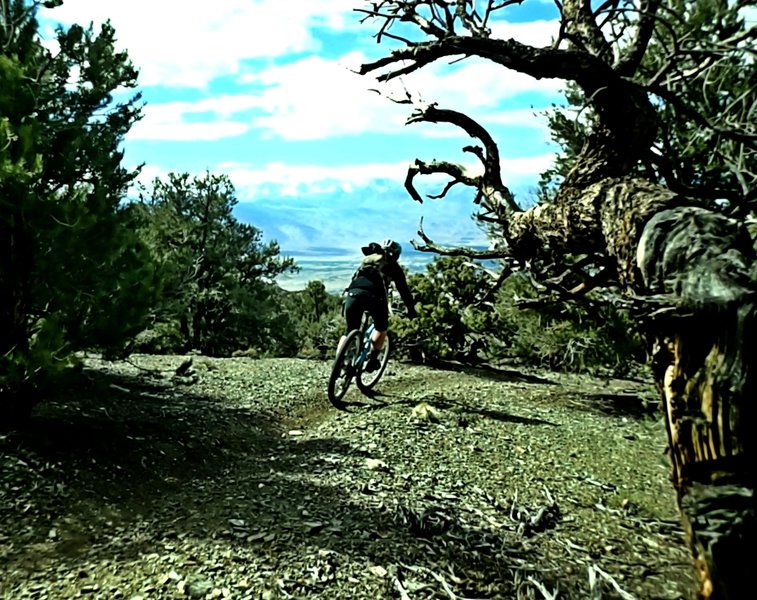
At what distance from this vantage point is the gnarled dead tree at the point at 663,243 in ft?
7.67

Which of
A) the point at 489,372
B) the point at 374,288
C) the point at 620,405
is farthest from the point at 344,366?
the point at 489,372

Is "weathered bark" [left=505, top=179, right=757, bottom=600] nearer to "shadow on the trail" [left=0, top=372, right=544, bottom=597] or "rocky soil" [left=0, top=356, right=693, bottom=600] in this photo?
"rocky soil" [left=0, top=356, right=693, bottom=600]

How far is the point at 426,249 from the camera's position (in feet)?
23.7

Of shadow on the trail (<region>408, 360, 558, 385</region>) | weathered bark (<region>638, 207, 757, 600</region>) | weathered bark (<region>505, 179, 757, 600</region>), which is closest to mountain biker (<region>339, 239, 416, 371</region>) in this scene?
shadow on the trail (<region>408, 360, 558, 385</region>)

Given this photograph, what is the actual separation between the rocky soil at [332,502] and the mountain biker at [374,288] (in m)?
1.35

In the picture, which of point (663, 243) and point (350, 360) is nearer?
point (663, 243)

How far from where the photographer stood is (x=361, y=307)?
32.9ft

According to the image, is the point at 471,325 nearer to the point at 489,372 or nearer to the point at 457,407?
the point at 489,372

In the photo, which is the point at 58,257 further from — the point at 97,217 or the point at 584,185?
the point at 584,185

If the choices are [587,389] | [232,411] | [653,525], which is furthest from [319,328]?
[653,525]

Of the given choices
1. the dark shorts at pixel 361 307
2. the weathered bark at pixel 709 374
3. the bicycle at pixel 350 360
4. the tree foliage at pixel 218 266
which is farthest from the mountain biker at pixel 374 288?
the tree foliage at pixel 218 266

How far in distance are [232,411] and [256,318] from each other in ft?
46.9

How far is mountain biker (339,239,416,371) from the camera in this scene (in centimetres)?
998

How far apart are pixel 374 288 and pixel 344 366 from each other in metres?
1.42
